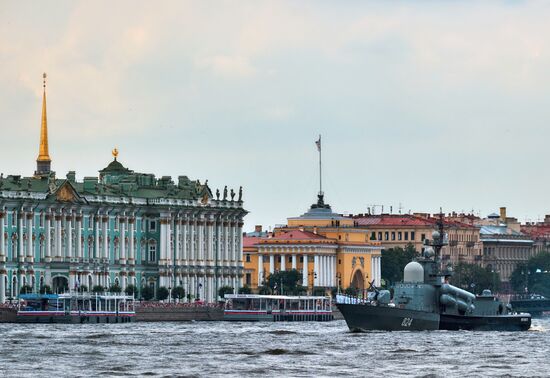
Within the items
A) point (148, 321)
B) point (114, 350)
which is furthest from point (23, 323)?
point (114, 350)

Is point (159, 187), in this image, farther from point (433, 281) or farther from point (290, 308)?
point (433, 281)

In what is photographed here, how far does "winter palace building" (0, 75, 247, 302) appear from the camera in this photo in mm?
160625

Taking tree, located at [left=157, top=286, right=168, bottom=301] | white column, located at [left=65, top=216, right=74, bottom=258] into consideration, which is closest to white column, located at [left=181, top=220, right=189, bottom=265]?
tree, located at [left=157, top=286, right=168, bottom=301]

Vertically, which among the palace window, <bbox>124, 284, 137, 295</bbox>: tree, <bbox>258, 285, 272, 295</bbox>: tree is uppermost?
the palace window

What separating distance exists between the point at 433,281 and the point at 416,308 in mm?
1694

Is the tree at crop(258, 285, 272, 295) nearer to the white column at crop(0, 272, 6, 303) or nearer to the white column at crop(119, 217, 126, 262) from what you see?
the white column at crop(119, 217, 126, 262)

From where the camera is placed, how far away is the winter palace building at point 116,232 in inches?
6324

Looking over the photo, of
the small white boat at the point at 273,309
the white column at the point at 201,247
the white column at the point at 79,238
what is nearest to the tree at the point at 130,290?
the white column at the point at 79,238

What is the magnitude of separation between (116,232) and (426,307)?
5588 cm

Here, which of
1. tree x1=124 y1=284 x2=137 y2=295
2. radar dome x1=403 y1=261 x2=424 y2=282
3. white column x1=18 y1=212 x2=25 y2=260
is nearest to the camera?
radar dome x1=403 y1=261 x2=424 y2=282

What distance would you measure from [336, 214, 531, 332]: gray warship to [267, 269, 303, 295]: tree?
73.5 metres

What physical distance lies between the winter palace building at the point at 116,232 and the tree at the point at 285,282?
A: 36.9 feet

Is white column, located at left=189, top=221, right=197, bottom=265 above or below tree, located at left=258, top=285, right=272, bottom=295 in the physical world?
above

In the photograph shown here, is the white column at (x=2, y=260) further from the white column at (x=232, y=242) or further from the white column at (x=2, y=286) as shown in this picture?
the white column at (x=232, y=242)
